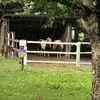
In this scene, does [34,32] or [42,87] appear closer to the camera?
[42,87]

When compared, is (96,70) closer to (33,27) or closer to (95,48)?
(95,48)

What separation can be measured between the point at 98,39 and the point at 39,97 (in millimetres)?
2288

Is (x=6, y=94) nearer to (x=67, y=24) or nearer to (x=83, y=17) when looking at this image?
(x=83, y=17)

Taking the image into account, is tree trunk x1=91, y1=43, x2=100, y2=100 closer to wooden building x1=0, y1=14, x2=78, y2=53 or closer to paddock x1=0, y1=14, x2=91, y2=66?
paddock x1=0, y1=14, x2=91, y2=66

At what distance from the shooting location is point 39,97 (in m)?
7.39

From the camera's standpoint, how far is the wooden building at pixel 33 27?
21.9 meters

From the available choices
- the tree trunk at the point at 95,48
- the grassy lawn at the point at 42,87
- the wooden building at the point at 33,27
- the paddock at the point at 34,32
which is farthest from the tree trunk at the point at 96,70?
the wooden building at the point at 33,27

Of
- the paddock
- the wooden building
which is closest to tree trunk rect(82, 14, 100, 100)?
the paddock

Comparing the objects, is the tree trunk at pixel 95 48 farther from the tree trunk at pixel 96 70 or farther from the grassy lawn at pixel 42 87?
the grassy lawn at pixel 42 87

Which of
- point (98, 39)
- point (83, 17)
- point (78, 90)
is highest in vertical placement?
point (83, 17)

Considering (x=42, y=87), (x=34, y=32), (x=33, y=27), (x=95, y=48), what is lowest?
(x=42, y=87)

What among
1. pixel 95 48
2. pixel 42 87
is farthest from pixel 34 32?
pixel 95 48

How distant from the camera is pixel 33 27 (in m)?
25.9

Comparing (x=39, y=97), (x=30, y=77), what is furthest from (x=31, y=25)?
(x=39, y=97)
